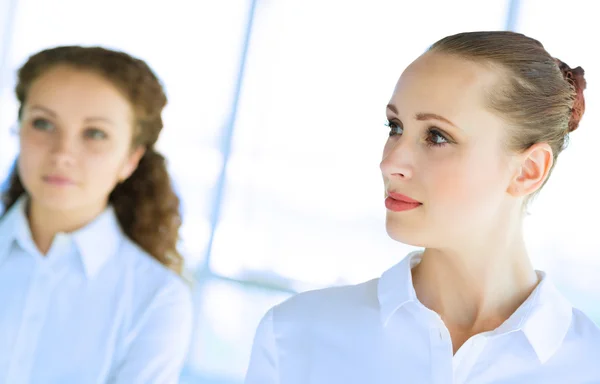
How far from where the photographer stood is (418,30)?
416cm

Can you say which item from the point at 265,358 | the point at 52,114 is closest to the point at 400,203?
the point at 265,358

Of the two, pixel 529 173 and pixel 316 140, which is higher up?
pixel 529 173

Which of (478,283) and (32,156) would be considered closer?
(478,283)

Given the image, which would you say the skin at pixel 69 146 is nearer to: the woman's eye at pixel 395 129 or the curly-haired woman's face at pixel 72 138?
the curly-haired woman's face at pixel 72 138

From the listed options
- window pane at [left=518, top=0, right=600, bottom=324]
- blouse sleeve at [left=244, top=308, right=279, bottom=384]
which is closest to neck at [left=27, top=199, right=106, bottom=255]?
blouse sleeve at [left=244, top=308, right=279, bottom=384]

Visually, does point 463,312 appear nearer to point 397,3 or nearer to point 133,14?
point 397,3

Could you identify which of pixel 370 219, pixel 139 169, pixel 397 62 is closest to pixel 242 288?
pixel 370 219

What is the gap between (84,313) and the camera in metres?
1.59

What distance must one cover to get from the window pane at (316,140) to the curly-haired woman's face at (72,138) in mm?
2760

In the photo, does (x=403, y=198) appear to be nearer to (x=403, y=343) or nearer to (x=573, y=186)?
(x=403, y=343)

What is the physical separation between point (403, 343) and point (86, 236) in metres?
0.66

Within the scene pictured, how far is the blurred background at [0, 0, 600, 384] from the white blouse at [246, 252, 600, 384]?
2.69m

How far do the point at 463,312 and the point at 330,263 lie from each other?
121 inches

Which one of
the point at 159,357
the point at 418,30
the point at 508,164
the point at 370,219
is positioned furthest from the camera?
the point at 370,219
